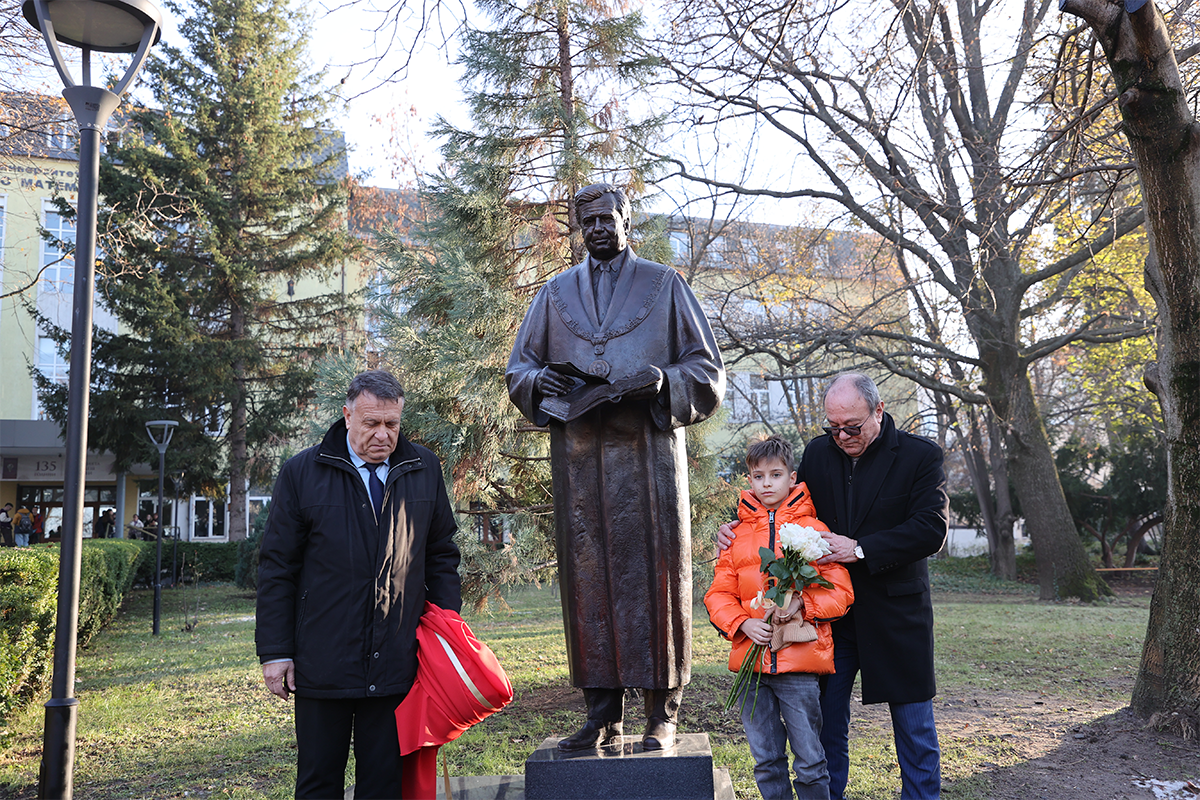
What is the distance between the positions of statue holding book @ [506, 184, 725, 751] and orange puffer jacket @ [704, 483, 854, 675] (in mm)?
167

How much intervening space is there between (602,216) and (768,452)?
116 centimetres

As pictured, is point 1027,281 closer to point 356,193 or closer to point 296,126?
point 356,193

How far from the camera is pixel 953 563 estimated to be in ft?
72.7

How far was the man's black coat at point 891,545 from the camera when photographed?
3.26 metres

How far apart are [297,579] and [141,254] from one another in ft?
70.0

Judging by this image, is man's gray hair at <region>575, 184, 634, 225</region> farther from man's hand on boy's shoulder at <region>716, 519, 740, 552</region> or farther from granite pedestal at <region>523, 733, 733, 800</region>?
granite pedestal at <region>523, 733, 733, 800</region>

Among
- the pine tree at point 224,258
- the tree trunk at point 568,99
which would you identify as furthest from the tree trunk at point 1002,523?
the pine tree at point 224,258

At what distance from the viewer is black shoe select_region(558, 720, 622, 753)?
303cm

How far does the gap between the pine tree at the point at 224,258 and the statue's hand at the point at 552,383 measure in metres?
18.6

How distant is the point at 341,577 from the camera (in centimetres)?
299

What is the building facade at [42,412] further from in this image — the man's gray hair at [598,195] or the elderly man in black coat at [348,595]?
the elderly man in black coat at [348,595]

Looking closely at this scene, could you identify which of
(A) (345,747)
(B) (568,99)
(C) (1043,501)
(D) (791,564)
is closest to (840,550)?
(D) (791,564)

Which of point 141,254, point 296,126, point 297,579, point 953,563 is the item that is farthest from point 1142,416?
point 141,254

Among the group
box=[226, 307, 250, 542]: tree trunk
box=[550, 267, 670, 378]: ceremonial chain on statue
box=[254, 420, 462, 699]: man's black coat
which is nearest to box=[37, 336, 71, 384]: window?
box=[226, 307, 250, 542]: tree trunk
